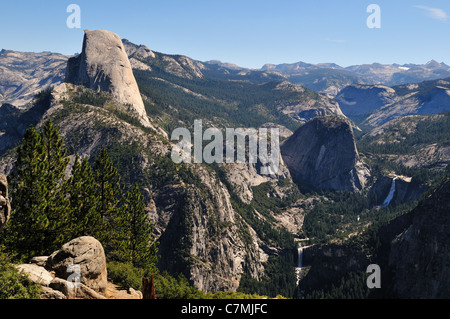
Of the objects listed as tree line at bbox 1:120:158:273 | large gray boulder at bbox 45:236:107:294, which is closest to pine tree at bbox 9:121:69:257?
tree line at bbox 1:120:158:273

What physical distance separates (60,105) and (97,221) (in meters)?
130

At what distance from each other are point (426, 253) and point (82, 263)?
10388cm

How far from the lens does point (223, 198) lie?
142 meters

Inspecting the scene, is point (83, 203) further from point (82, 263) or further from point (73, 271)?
point (73, 271)

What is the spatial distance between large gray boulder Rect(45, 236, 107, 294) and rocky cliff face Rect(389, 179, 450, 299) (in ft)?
311

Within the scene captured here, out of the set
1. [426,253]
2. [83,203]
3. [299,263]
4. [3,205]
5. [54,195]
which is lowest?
[299,263]

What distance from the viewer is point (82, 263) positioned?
32.2m

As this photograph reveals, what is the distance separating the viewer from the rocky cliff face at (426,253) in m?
94.6

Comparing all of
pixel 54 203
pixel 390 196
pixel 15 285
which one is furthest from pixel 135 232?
pixel 390 196

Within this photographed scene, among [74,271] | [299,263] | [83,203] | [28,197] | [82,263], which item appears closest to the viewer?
[74,271]

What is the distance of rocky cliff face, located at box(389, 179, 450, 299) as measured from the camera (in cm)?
9456
